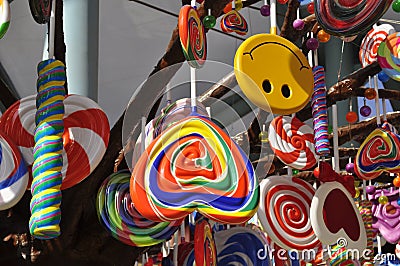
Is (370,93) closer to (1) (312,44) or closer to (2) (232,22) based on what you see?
(1) (312,44)

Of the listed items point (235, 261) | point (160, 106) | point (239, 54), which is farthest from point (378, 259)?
point (239, 54)

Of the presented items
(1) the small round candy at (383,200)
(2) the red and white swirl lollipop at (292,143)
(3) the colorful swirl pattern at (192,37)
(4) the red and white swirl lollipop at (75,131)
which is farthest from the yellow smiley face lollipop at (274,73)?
(1) the small round candy at (383,200)

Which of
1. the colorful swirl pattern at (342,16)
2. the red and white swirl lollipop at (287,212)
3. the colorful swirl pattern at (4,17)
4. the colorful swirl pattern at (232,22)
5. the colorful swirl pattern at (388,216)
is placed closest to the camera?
the colorful swirl pattern at (4,17)

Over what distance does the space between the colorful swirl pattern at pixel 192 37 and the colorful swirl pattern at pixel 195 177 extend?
126 mm

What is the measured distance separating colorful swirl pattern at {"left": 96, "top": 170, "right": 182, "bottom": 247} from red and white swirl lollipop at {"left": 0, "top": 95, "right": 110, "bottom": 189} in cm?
16

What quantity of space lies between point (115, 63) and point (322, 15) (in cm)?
204

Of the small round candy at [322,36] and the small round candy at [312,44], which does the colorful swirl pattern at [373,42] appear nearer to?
the small round candy at [322,36]

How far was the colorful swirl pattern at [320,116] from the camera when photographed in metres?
1.77

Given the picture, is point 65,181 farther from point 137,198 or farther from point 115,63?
point 115,63

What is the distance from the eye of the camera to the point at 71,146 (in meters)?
1.58

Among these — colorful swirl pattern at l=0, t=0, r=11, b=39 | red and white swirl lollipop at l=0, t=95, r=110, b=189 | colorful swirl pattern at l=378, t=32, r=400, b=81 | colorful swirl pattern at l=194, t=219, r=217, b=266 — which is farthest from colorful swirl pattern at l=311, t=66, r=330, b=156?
colorful swirl pattern at l=0, t=0, r=11, b=39

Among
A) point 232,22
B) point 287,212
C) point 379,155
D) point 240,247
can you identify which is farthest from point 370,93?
point 240,247

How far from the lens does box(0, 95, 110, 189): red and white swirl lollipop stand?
1.56 m

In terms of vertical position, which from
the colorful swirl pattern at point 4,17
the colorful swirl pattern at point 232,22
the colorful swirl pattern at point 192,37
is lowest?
the colorful swirl pattern at point 4,17
